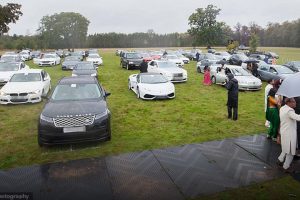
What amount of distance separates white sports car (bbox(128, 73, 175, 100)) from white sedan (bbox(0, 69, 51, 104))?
466 centimetres

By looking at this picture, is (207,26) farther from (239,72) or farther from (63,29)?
(239,72)

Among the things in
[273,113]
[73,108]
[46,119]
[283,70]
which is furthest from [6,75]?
[283,70]

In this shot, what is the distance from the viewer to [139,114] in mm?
11352

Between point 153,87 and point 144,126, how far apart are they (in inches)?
174

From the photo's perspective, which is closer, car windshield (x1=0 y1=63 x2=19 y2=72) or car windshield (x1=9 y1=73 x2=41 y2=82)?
car windshield (x1=9 y1=73 x2=41 y2=82)

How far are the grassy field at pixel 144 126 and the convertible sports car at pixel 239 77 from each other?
1205mm

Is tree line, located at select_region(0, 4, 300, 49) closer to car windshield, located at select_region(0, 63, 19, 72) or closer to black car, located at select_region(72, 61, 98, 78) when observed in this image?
black car, located at select_region(72, 61, 98, 78)

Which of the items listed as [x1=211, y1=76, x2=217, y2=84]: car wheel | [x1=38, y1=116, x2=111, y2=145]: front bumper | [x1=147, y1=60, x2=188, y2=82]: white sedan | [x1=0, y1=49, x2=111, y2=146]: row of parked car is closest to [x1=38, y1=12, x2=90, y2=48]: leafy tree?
[x1=147, y1=60, x2=188, y2=82]: white sedan

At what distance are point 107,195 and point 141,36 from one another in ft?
329

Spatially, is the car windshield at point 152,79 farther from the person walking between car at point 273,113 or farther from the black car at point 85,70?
the person walking between car at point 273,113

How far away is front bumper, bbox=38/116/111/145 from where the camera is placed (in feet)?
23.6

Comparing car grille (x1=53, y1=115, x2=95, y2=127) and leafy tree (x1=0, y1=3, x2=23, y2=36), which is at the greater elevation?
leafy tree (x1=0, y1=3, x2=23, y2=36)

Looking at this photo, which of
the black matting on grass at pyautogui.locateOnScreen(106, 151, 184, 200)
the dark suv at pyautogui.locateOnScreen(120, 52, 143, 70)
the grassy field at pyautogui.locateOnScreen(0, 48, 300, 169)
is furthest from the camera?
the dark suv at pyautogui.locateOnScreen(120, 52, 143, 70)

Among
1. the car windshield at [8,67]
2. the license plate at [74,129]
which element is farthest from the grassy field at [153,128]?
the car windshield at [8,67]
